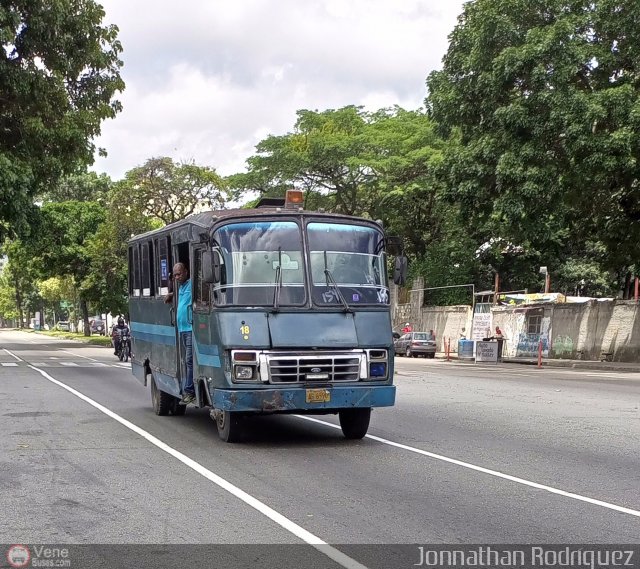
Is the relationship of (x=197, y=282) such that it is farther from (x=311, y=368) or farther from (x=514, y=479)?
(x=514, y=479)

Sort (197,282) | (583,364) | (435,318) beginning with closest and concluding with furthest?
(197,282), (583,364), (435,318)

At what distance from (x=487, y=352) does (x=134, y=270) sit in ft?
83.1

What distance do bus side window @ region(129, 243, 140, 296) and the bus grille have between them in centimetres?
540

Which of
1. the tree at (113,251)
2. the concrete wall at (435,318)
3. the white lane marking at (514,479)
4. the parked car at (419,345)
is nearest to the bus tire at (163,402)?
the white lane marking at (514,479)

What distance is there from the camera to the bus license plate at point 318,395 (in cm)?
1005

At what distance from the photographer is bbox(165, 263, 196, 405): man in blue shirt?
11.6 meters

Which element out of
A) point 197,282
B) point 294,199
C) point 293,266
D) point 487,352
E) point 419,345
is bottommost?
point 487,352

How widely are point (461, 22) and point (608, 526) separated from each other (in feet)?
89.9

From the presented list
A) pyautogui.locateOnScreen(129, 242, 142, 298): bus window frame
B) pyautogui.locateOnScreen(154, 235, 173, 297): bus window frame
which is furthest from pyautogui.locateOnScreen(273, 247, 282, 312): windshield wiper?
pyautogui.locateOnScreen(129, 242, 142, 298): bus window frame

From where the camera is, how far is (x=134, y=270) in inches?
592

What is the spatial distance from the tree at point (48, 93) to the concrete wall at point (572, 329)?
2105 centimetres

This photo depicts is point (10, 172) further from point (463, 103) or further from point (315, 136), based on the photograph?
point (315, 136)

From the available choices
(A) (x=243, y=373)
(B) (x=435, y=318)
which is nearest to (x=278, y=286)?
(A) (x=243, y=373)

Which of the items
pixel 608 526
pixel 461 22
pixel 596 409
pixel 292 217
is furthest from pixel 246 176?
pixel 608 526
